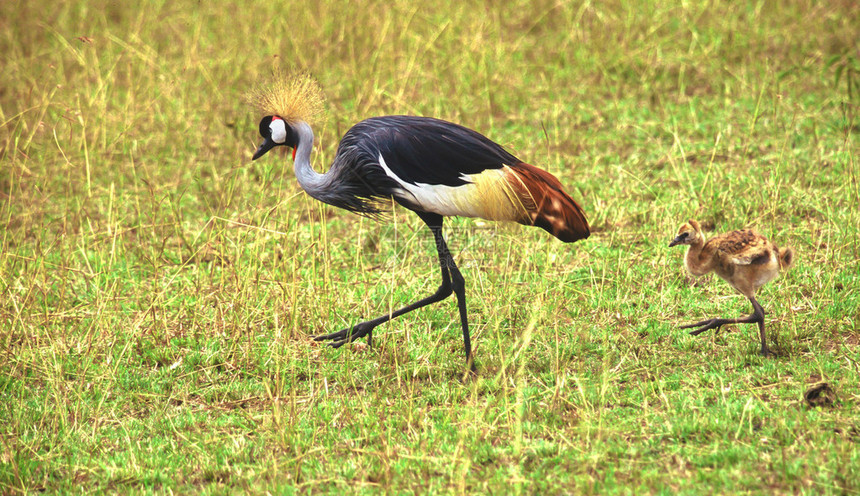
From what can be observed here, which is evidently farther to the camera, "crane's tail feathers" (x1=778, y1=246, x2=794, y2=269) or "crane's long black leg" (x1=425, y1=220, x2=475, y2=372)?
"crane's long black leg" (x1=425, y1=220, x2=475, y2=372)

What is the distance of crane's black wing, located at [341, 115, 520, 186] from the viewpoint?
4129 millimetres

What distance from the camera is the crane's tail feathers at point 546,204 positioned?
4.23 meters

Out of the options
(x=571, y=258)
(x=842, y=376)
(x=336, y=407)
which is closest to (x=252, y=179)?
(x=571, y=258)

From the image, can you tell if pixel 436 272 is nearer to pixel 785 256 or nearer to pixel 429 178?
pixel 429 178

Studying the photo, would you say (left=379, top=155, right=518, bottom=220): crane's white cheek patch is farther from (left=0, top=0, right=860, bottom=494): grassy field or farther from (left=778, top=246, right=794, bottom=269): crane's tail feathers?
(left=778, top=246, right=794, bottom=269): crane's tail feathers

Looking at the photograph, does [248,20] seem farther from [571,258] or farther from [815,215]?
[815,215]

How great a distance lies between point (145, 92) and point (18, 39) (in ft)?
5.76

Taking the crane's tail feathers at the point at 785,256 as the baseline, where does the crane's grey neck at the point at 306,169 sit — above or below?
above

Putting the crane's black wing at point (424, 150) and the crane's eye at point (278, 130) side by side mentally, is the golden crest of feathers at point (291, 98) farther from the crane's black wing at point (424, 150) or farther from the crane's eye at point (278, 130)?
the crane's black wing at point (424, 150)

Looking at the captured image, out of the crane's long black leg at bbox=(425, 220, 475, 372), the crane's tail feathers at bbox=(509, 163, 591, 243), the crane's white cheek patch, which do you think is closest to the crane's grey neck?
the crane's white cheek patch

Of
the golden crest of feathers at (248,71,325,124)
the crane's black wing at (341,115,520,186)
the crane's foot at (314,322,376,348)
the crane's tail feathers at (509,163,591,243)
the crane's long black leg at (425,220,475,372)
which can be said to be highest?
the golden crest of feathers at (248,71,325,124)

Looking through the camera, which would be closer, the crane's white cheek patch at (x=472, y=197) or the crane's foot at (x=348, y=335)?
the crane's white cheek patch at (x=472, y=197)

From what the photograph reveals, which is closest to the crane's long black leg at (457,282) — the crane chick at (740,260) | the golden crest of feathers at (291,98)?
the golden crest of feathers at (291,98)

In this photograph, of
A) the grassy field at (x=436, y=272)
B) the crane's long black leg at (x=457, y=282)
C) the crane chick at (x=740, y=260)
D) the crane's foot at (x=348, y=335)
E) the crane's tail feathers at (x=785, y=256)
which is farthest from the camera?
the crane's foot at (x=348, y=335)
